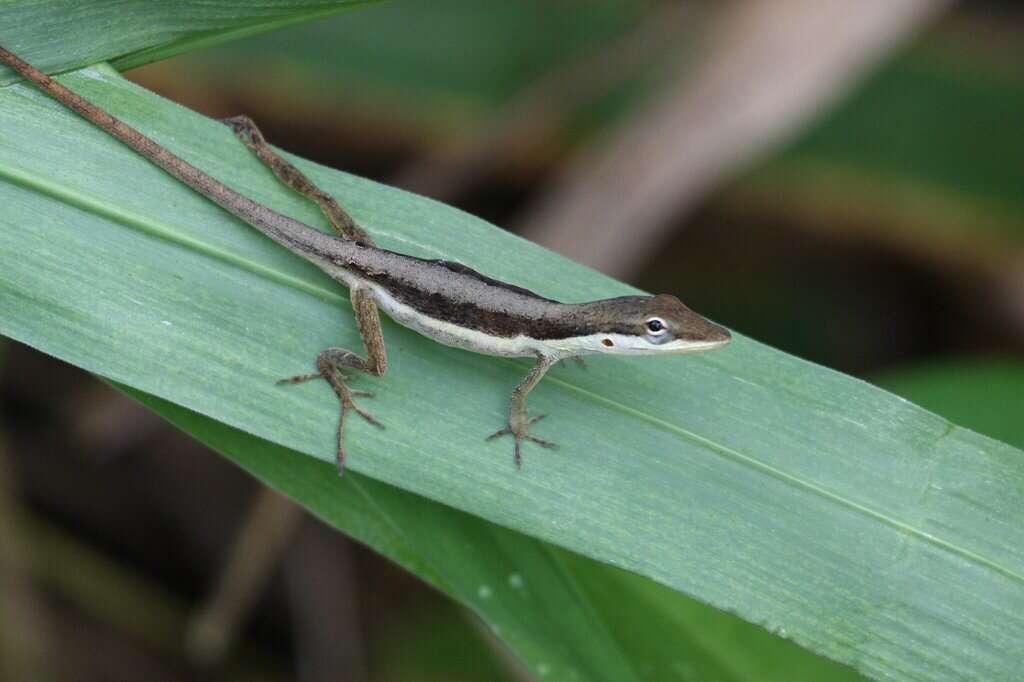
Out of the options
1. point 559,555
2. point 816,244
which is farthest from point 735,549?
point 816,244

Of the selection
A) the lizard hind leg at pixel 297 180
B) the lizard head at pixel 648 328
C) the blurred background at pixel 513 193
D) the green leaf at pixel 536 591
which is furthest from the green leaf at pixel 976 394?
the lizard hind leg at pixel 297 180

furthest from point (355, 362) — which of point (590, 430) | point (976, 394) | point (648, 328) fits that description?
point (976, 394)

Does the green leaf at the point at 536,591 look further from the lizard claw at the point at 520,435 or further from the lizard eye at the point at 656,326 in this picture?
the lizard eye at the point at 656,326

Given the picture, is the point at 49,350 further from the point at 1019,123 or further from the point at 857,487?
the point at 1019,123

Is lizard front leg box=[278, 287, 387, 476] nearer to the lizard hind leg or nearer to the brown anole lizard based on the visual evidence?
the brown anole lizard

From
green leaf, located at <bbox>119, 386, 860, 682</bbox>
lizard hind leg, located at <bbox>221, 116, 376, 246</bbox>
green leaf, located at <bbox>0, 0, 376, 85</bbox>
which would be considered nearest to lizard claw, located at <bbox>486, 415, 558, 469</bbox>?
green leaf, located at <bbox>119, 386, 860, 682</bbox>
